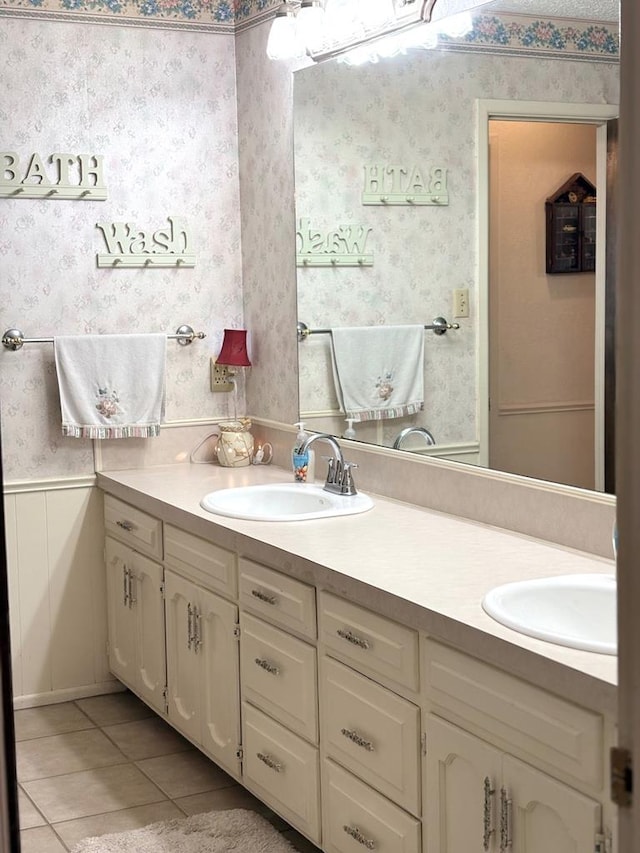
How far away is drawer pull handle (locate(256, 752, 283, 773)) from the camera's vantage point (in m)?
2.65

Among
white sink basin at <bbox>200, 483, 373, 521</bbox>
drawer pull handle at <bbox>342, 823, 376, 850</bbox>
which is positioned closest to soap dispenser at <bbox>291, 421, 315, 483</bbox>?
white sink basin at <bbox>200, 483, 373, 521</bbox>

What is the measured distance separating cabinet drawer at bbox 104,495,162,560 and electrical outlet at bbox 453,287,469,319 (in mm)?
1125

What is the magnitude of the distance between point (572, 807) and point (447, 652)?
371 millimetres

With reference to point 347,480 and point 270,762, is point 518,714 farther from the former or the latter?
point 347,480

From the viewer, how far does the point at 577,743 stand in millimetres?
1669

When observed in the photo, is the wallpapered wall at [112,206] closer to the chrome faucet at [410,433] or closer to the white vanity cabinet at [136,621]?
the white vanity cabinet at [136,621]

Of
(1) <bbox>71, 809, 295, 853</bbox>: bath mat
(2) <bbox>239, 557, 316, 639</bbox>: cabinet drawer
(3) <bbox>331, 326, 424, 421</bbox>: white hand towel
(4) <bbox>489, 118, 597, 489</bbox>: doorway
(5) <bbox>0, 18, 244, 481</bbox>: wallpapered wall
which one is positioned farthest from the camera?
(5) <bbox>0, 18, 244, 481</bbox>: wallpapered wall

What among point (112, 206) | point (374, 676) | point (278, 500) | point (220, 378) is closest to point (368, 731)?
point (374, 676)

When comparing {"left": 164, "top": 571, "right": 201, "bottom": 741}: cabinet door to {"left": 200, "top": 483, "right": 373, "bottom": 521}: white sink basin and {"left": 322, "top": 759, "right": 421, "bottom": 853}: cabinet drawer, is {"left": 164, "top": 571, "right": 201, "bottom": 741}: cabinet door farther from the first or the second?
{"left": 322, "top": 759, "right": 421, "bottom": 853}: cabinet drawer

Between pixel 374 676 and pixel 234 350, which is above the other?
pixel 234 350

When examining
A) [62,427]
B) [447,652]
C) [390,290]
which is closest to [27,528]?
[62,427]

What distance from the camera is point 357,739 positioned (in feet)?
A: 7.48

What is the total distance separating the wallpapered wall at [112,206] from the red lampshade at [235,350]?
10 centimetres

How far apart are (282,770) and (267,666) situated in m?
0.25
